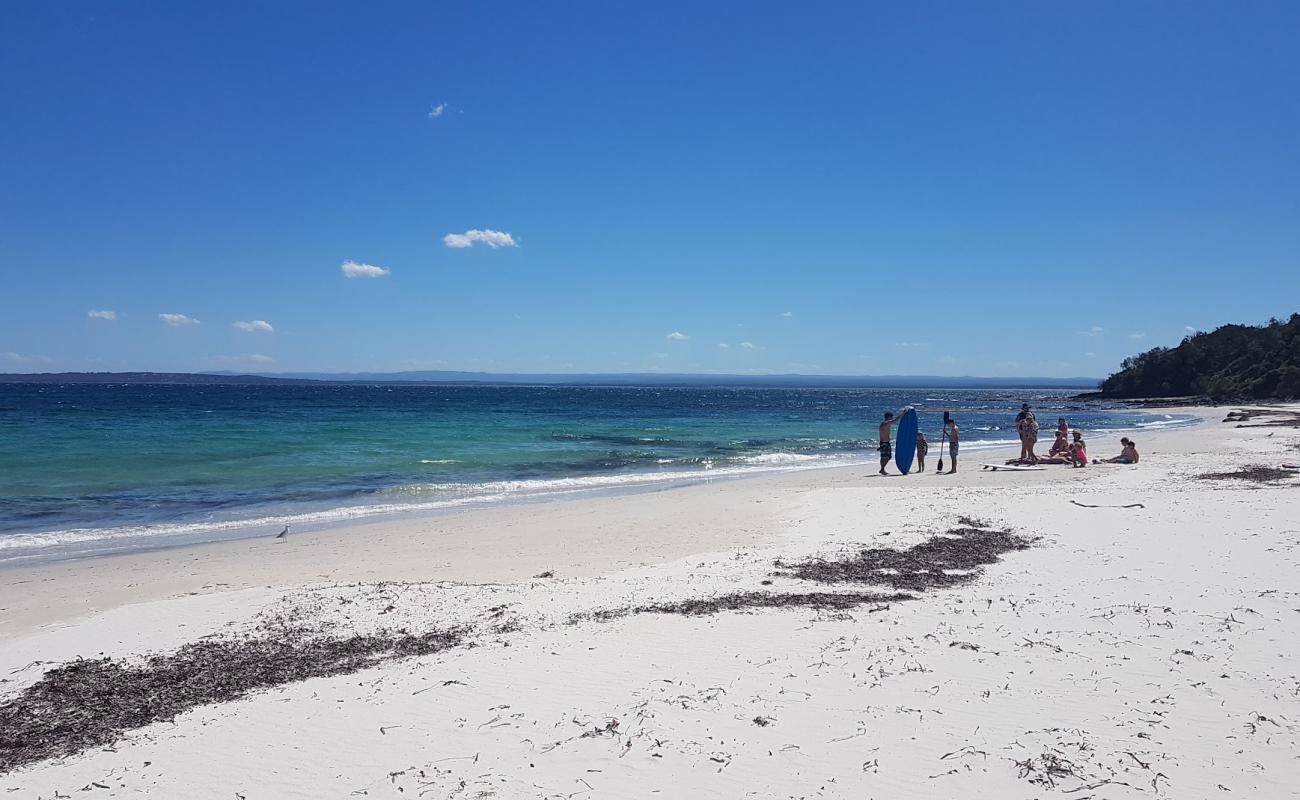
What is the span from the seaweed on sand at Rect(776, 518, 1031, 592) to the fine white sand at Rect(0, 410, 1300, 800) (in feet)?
0.97

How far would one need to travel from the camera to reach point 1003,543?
9.30 meters

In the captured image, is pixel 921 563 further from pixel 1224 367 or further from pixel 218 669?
pixel 1224 367

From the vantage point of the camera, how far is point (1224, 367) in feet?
240

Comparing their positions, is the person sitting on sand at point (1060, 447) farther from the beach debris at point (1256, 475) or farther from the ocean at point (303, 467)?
the ocean at point (303, 467)

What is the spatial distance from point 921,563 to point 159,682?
293 inches

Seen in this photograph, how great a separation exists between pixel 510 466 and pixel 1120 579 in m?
18.1

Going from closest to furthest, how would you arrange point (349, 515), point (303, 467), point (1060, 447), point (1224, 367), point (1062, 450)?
point (349, 515), point (1062, 450), point (1060, 447), point (303, 467), point (1224, 367)

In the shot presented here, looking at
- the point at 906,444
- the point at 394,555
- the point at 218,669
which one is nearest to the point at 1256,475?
the point at 906,444

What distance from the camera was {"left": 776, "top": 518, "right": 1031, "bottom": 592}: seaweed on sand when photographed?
25.2 feet

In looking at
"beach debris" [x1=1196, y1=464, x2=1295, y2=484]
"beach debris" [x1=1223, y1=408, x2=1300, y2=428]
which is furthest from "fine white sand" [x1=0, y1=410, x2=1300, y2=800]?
"beach debris" [x1=1223, y1=408, x2=1300, y2=428]

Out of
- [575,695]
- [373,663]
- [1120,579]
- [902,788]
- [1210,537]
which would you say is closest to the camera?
[902,788]

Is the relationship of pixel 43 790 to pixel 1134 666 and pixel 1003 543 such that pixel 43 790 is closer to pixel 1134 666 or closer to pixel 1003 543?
pixel 1134 666

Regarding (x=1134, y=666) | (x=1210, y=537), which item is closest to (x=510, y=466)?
(x=1210, y=537)

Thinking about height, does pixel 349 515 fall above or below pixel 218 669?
below
